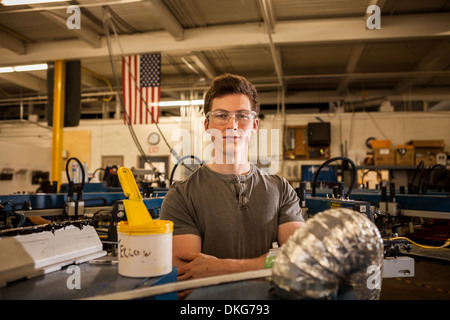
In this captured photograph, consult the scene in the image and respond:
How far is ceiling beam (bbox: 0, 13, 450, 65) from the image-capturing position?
5113mm

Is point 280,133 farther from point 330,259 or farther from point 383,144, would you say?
point 330,259

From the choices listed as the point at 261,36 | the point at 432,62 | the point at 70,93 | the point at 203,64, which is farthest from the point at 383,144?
the point at 70,93

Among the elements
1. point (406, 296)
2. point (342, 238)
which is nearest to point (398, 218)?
point (406, 296)

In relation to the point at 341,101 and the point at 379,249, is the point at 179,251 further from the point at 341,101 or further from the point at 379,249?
the point at 341,101

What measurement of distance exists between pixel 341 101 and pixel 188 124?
4.11 meters

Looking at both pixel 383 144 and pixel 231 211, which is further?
pixel 383 144

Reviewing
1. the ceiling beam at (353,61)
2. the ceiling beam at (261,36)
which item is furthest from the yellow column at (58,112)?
the ceiling beam at (353,61)

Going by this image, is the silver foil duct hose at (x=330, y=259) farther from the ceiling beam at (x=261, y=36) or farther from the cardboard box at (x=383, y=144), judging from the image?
the cardboard box at (x=383, y=144)

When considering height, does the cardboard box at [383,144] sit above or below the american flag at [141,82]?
below

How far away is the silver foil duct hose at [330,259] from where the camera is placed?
0.70 meters

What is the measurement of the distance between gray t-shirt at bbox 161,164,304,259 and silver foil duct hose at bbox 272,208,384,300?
2.06 ft

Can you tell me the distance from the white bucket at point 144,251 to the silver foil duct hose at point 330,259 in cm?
27

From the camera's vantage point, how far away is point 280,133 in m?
8.65

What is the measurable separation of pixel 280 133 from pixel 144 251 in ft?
26.6
